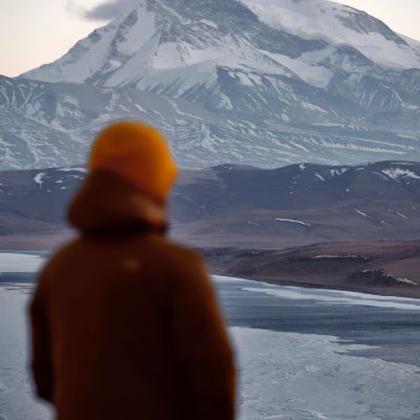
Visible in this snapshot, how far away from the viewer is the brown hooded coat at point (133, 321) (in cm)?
398

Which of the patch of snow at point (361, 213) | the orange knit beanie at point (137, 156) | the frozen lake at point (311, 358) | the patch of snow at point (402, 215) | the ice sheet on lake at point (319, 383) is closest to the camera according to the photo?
the orange knit beanie at point (137, 156)

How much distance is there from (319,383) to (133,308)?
23.8 meters

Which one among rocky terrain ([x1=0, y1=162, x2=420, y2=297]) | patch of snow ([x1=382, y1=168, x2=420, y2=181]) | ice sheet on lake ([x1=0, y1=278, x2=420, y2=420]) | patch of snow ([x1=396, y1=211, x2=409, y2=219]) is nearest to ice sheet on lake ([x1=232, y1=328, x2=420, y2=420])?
ice sheet on lake ([x1=0, y1=278, x2=420, y2=420])

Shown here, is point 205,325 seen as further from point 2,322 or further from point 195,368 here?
point 2,322

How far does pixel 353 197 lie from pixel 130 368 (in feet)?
558

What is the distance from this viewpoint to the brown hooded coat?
3979 millimetres

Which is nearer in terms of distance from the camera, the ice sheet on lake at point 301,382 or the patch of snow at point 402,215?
the ice sheet on lake at point 301,382

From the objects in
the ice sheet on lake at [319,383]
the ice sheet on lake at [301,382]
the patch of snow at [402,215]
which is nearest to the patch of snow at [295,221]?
the patch of snow at [402,215]

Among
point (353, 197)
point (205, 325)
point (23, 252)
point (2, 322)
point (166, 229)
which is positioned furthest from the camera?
point (353, 197)

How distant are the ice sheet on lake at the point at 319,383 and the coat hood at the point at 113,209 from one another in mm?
18784

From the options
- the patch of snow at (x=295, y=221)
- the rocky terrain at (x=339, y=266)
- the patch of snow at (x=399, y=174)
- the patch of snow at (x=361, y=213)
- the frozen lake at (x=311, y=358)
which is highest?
the frozen lake at (x=311, y=358)

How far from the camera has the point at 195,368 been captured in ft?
13.1

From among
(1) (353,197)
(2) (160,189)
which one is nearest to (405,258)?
(2) (160,189)

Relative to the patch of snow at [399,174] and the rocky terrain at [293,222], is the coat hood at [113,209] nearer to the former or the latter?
the rocky terrain at [293,222]
